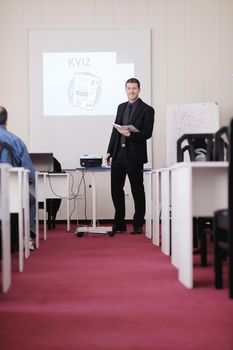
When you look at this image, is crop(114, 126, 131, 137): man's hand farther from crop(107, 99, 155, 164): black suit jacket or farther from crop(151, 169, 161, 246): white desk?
crop(151, 169, 161, 246): white desk

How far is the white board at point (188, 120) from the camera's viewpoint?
692 cm

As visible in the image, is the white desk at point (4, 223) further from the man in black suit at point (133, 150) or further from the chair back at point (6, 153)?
the man in black suit at point (133, 150)

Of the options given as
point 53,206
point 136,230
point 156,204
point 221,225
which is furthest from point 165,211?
point 53,206

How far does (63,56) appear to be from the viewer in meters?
7.23

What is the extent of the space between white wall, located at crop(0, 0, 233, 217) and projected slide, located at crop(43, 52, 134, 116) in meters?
0.36

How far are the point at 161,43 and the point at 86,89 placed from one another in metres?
1.22

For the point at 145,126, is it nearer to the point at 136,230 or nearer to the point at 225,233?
the point at 136,230

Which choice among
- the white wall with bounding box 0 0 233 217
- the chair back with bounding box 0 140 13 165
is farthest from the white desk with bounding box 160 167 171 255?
the white wall with bounding box 0 0 233 217

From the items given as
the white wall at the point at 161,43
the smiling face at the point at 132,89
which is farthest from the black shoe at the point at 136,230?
the white wall at the point at 161,43

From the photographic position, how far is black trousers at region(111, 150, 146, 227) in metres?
5.50

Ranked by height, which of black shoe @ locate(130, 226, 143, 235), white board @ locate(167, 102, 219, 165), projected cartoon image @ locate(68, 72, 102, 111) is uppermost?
projected cartoon image @ locate(68, 72, 102, 111)

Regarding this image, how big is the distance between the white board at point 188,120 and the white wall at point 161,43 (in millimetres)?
247

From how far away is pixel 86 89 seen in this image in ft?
23.8

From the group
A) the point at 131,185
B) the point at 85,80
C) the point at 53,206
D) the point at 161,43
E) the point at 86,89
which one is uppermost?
the point at 161,43
